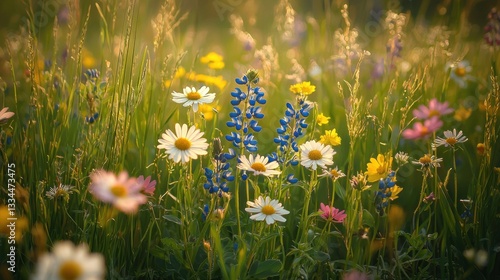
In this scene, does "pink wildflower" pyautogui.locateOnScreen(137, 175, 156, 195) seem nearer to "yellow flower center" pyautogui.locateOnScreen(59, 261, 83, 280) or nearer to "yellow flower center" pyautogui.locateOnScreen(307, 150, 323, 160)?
"yellow flower center" pyautogui.locateOnScreen(307, 150, 323, 160)

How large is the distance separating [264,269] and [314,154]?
0.40 m

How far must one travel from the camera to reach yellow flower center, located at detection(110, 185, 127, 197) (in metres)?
0.96

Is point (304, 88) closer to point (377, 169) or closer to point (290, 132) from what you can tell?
point (290, 132)

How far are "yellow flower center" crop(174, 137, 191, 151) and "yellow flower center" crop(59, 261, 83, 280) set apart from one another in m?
0.73

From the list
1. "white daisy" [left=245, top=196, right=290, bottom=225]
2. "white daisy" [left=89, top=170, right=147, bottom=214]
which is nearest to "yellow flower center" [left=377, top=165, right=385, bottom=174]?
"white daisy" [left=245, top=196, right=290, bottom=225]

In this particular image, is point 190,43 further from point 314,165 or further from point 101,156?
point 314,165

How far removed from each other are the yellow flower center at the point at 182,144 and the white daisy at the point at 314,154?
1.20ft

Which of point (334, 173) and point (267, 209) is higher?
point (334, 173)

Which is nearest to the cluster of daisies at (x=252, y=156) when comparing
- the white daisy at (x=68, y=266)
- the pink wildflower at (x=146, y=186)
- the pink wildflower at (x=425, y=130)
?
the pink wildflower at (x=146, y=186)

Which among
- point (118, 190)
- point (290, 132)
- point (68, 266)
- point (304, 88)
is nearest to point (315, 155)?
point (290, 132)

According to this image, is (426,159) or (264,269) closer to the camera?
(264,269)

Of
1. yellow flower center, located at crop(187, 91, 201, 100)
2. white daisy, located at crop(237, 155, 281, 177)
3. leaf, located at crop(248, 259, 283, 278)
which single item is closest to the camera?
leaf, located at crop(248, 259, 283, 278)

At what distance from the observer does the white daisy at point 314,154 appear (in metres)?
1.56

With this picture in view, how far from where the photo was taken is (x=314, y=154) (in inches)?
62.1
